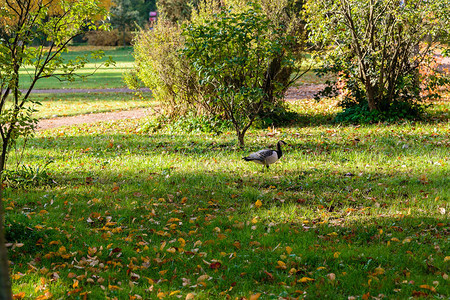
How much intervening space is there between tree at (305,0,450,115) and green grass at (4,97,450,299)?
229 centimetres

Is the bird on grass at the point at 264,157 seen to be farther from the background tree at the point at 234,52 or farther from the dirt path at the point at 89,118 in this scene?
the dirt path at the point at 89,118

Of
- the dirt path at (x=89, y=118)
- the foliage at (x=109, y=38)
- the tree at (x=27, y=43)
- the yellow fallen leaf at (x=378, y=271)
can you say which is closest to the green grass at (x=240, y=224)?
the yellow fallen leaf at (x=378, y=271)

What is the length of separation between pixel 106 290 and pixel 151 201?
2.33m

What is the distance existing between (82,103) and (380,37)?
1360 centimetres

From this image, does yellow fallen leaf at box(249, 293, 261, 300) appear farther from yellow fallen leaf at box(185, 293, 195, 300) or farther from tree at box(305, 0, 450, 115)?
tree at box(305, 0, 450, 115)

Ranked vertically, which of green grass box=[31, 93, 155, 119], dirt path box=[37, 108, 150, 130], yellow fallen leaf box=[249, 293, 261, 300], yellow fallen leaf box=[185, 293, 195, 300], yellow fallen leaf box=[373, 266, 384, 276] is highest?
yellow fallen leaf box=[249, 293, 261, 300]

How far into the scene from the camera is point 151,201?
5938 mm

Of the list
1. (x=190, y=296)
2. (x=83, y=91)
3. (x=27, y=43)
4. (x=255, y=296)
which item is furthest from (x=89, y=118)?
(x=255, y=296)

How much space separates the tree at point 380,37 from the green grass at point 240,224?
2289 millimetres

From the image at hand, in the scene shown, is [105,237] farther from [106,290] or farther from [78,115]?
[78,115]

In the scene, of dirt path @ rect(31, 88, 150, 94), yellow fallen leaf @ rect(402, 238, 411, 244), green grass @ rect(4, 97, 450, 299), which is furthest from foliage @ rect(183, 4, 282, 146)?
dirt path @ rect(31, 88, 150, 94)

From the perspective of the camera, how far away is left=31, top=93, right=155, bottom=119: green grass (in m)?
17.3

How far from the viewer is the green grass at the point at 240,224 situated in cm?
374

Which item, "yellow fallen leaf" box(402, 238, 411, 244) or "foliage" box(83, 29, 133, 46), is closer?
"yellow fallen leaf" box(402, 238, 411, 244)
